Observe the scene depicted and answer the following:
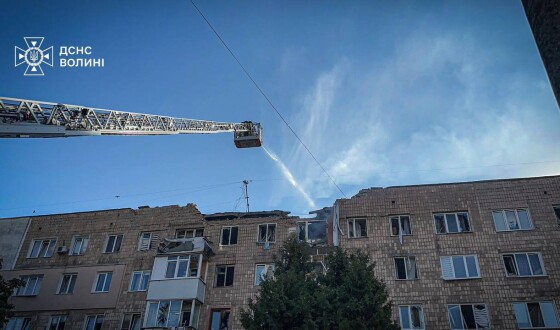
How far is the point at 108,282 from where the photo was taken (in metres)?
32.8

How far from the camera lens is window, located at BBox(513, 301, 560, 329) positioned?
24.5 m

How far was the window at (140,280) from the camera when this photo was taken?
31828 mm

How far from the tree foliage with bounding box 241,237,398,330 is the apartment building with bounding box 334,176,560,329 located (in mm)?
6762

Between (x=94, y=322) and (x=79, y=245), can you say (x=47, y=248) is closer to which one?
(x=79, y=245)

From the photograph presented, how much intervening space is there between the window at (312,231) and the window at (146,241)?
1078cm

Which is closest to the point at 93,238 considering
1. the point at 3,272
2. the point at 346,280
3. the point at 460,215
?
the point at 3,272

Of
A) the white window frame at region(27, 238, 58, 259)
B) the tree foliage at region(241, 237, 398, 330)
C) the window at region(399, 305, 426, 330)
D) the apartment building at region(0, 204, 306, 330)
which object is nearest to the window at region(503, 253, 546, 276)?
the window at region(399, 305, 426, 330)

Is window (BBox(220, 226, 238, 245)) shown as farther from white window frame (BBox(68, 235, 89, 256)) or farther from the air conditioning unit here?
the air conditioning unit

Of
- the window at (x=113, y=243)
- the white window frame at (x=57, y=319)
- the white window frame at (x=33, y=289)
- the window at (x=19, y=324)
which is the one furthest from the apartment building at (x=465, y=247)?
the window at (x=19, y=324)

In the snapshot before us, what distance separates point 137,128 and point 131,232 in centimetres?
869

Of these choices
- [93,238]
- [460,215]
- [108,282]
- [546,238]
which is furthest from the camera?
[93,238]

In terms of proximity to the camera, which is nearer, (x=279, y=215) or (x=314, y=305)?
(x=314, y=305)

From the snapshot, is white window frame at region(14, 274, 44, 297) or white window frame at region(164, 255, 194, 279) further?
white window frame at region(14, 274, 44, 297)

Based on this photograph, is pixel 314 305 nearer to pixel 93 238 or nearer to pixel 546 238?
pixel 546 238
